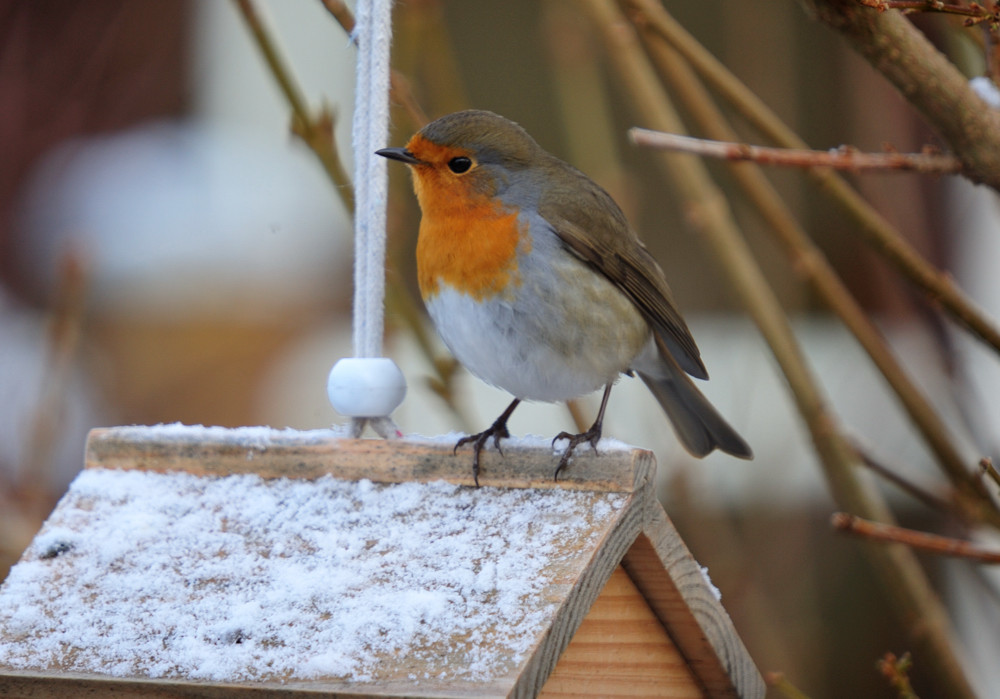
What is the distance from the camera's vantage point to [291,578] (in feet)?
4.12

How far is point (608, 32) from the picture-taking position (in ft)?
6.46

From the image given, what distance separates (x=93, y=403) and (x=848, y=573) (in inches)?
138

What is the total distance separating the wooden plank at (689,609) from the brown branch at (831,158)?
44 centimetres

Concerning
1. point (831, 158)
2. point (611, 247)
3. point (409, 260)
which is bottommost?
point (409, 260)

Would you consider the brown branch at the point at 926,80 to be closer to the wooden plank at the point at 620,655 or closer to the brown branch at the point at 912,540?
the brown branch at the point at 912,540

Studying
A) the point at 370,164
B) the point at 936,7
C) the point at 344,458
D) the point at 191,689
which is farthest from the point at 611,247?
the point at 191,689

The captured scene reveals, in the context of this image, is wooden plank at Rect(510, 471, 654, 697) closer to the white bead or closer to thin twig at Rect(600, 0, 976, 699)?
the white bead

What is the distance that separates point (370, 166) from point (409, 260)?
13.2 feet

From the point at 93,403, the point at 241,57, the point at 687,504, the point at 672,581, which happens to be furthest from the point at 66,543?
the point at 241,57

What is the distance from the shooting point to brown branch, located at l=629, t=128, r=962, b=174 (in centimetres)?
129

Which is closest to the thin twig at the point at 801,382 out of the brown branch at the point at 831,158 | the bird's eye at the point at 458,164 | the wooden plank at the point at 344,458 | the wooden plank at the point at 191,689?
the bird's eye at the point at 458,164

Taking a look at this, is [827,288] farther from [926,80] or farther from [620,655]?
[620,655]

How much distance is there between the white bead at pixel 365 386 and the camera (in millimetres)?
1465

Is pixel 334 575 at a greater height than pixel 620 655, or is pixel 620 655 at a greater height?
pixel 334 575
